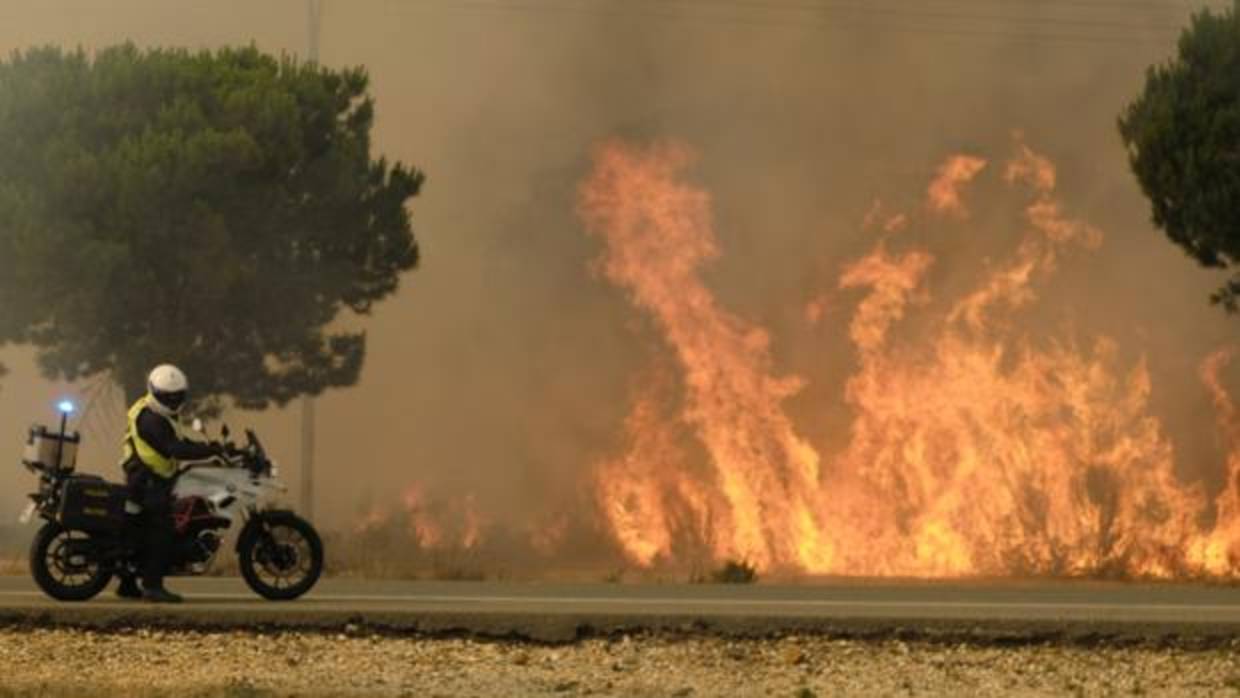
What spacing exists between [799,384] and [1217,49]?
13.9 meters

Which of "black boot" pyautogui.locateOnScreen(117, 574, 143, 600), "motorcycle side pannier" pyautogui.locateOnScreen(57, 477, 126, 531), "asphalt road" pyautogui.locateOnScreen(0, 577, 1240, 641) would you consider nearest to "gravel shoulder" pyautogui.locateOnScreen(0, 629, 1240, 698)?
"asphalt road" pyautogui.locateOnScreen(0, 577, 1240, 641)

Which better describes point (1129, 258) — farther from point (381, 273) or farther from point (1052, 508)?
point (381, 273)

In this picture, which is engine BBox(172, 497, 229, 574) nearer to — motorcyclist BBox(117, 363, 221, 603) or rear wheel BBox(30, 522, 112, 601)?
motorcyclist BBox(117, 363, 221, 603)

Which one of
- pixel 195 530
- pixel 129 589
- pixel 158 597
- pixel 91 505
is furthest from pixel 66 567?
pixel 195 530

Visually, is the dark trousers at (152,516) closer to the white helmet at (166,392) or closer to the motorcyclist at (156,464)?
the motorcyclist at (156,464)

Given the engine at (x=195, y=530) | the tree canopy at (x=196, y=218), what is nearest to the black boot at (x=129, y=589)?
the engine at (x=195, y=530)

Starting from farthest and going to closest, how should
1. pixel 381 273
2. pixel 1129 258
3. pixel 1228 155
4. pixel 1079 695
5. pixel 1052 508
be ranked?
1. pixel 1129 258
2. pixel 381 273
3. pixel 1052 508
4. pixel 1228 155
5. pixel 1079 695

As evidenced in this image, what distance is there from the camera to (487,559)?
4894cm

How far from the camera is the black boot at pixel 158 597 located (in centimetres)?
1967

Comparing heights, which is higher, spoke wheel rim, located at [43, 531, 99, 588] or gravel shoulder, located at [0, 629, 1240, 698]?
spoke wheel rim, located at [43, 531, 99, 588]

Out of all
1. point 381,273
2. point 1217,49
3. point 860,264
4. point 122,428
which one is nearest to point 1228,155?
point 1217,49

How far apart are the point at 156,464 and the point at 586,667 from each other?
4402 millimetres

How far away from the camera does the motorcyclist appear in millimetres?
19484

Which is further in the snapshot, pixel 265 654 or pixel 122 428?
pixel 122 428
